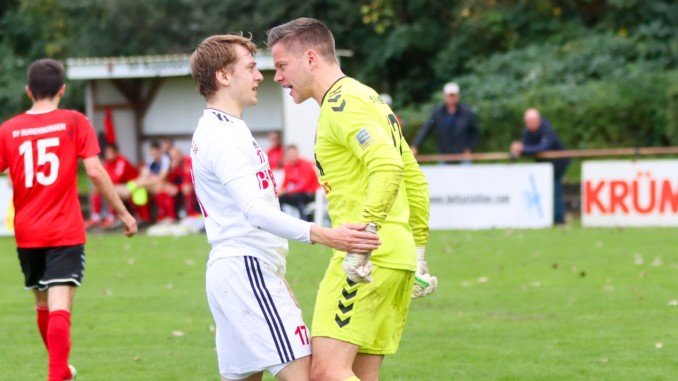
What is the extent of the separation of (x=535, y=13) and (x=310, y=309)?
22196 mm

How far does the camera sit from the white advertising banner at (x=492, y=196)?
20.2m

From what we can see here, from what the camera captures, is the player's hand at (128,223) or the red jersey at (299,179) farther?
the red jersey at (299,179)

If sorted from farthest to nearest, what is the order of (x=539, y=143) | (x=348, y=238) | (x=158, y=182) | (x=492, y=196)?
1. (x=158, y=182)
2. (x=539, y=143)
3. (x=492, y=196)
4. (x=348, y=238)

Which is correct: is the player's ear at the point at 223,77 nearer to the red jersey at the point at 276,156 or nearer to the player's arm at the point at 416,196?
the player's arm at the point at 416,196

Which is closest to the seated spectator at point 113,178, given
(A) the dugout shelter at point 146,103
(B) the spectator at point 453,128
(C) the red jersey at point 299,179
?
(A) the dugout shelter at point 146,103

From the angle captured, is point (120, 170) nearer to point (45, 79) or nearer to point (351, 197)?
point (45, 79)

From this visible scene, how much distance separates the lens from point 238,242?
5605mm

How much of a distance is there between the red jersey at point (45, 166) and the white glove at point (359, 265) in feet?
10.0

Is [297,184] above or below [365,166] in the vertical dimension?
below

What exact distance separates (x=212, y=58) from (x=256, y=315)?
3.73 feet

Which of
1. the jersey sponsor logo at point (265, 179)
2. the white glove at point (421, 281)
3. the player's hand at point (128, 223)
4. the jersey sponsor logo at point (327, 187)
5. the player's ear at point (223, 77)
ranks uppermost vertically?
the player's ear at point (223, 77)

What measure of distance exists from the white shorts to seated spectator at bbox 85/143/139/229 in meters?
18.4

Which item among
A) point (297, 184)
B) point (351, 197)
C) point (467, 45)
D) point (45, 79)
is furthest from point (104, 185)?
point (467, 45)

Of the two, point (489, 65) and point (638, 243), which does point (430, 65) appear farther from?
point (638, 243)
